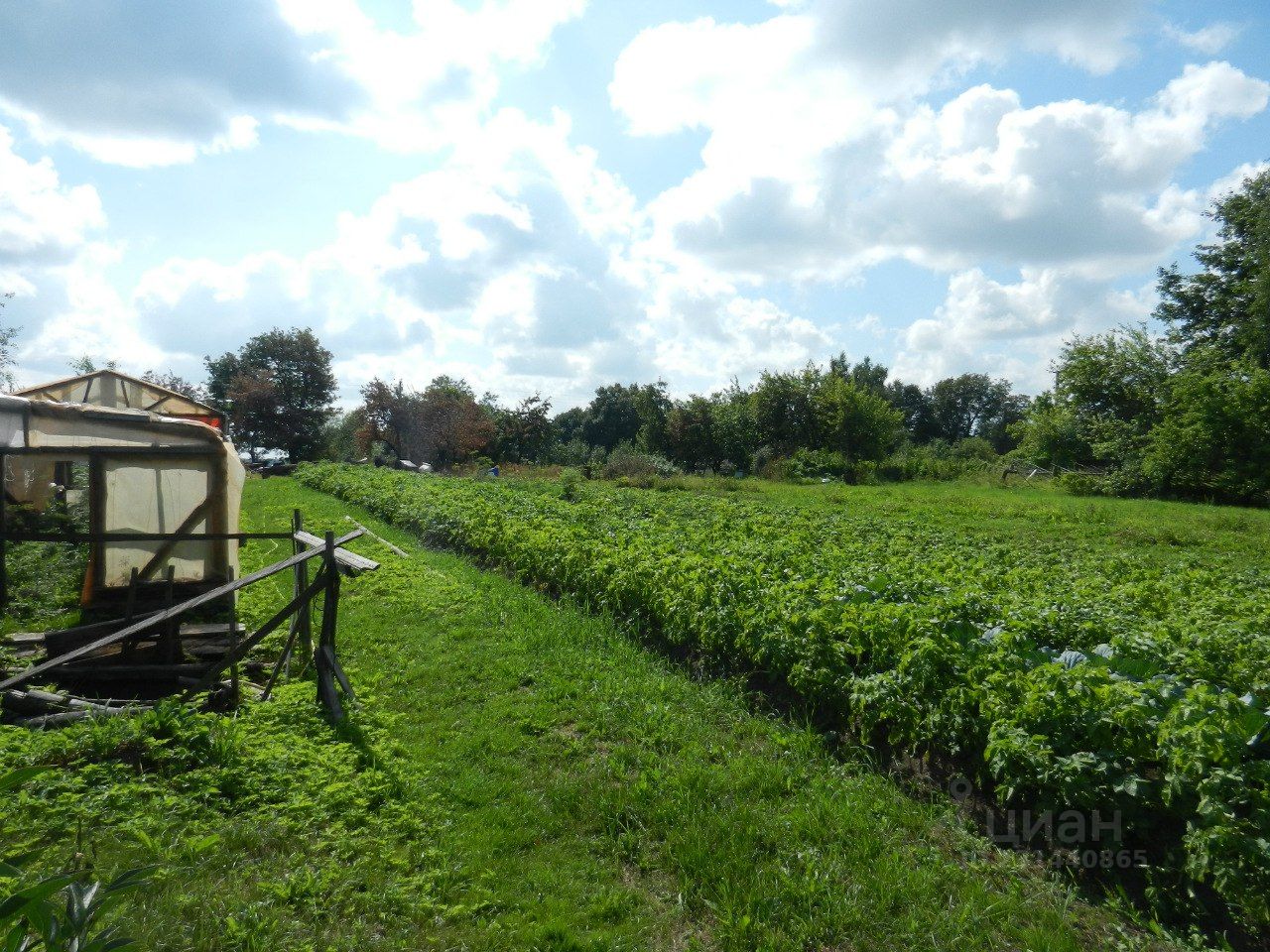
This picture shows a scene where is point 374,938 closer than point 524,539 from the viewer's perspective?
Yes

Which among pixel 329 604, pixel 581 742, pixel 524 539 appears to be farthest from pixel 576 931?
pixel 524 539

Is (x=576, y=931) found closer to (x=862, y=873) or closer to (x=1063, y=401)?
(x=862, y=873)

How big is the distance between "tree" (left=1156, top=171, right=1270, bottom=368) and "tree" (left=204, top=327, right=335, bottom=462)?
2039 inches

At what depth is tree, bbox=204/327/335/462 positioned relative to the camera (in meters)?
48.8

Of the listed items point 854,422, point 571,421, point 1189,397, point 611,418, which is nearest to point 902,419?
point 854,422

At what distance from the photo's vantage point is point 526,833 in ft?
14.2

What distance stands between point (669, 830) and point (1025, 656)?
246 centimetres

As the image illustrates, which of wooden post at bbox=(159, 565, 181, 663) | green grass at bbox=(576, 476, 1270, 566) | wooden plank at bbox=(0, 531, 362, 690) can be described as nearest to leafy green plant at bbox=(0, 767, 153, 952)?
wooden plank at bbox=(0, 531, 362, 690)

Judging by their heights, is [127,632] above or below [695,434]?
below

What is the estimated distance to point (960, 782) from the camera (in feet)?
15.5

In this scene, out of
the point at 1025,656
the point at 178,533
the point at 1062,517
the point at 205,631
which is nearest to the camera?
the point at 1025,656

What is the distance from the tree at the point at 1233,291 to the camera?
3219 centimetres

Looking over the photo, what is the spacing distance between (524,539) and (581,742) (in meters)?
6.25

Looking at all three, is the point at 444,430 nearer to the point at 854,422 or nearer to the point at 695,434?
the point at 695,434
